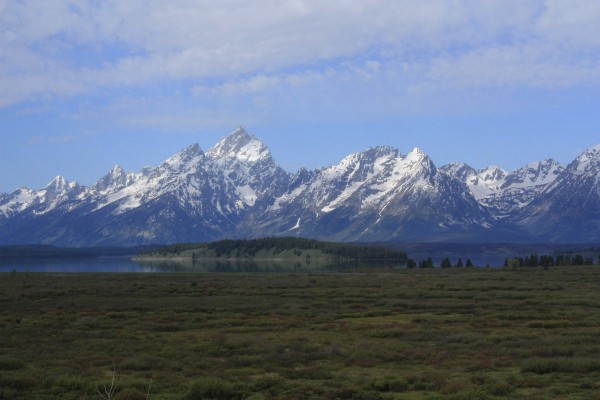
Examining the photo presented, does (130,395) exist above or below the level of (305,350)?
above

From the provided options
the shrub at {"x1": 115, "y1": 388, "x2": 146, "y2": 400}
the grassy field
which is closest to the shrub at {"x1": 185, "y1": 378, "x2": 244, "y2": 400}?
the grassy field

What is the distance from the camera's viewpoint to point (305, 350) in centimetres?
4141

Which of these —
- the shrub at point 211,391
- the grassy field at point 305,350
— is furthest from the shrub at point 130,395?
the shrub at point 211,391

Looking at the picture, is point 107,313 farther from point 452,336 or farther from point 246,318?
point 452,336

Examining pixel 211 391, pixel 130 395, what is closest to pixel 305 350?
pixel 211 391

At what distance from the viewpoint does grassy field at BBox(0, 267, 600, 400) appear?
29734 millimetres

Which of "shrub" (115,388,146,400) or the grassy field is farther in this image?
the grassy field

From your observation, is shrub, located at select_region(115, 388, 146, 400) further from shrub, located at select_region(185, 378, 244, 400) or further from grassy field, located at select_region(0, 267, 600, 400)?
shrub, located at select_region(185, 378, 244, 400)

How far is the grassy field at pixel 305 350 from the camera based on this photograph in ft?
97.6

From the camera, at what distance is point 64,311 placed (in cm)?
7106

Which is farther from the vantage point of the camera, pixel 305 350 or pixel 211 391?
pixel 305 350

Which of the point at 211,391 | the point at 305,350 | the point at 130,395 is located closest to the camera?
the point at 130,395

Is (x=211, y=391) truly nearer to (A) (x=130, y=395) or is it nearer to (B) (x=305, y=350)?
(A) (x=130, y=395)

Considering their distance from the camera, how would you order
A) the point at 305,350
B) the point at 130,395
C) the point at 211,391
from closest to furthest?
the point at 130,395, the point at 211,391, the point at 305,350
